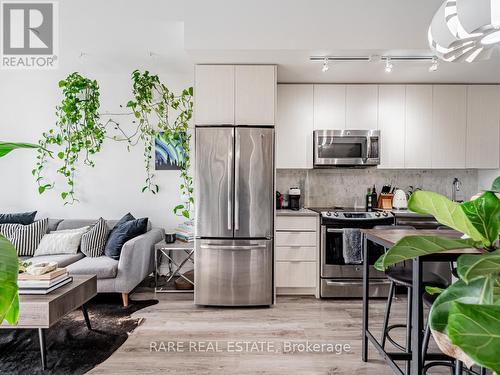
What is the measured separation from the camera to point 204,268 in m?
3.51

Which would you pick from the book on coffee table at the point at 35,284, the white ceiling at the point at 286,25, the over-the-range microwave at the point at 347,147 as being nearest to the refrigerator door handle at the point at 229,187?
the white ceiling at the point at 286,25

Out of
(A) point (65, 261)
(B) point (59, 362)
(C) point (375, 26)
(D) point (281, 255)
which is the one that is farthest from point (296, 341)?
(C) point (375, 26)

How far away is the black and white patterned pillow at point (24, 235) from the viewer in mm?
3928

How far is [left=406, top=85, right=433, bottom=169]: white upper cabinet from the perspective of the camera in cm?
420

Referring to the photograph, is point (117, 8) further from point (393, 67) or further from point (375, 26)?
point (393, 67)

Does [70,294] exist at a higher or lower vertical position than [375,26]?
lower

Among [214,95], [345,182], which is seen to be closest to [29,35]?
[214,95]

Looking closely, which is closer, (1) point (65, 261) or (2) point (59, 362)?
(2) point (59, 362)

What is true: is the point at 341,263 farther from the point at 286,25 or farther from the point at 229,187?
the point at 286,25

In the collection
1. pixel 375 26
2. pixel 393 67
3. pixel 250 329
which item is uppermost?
pixel 375 26

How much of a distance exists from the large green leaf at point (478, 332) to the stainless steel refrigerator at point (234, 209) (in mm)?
3104

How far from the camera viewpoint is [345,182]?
4.51 meters

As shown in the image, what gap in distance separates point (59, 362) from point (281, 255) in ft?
7.23

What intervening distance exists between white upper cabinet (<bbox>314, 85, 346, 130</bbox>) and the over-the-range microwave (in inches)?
7.4
